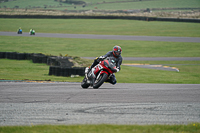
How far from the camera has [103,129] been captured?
18.6ft

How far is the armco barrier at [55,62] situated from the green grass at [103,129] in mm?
9716

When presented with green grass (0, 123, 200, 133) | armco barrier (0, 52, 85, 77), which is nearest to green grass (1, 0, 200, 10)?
armco barrier (0, 52, 85, 77)

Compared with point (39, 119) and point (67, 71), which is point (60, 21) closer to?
Result: point (67, 71)

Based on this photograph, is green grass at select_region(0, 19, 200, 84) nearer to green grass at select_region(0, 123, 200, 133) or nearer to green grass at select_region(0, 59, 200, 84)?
green grass at select_region(0, 59, 200, 84)

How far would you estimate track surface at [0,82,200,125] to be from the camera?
250 inches

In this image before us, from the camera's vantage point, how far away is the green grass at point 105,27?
45719 millimetres

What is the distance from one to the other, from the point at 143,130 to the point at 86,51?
24790 millimetres

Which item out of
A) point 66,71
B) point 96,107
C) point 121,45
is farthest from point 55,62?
point 121,45

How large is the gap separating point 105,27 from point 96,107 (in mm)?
45284

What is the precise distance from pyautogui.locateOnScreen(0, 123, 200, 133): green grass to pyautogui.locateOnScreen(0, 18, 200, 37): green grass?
1504 inches

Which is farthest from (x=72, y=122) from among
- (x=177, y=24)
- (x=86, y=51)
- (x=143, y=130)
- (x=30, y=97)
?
(x=177, y=24)

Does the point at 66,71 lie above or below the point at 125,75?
above

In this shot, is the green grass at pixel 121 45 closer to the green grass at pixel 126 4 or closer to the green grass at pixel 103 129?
the green grass at pixel 103 129

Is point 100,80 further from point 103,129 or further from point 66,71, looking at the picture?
point 66,71
